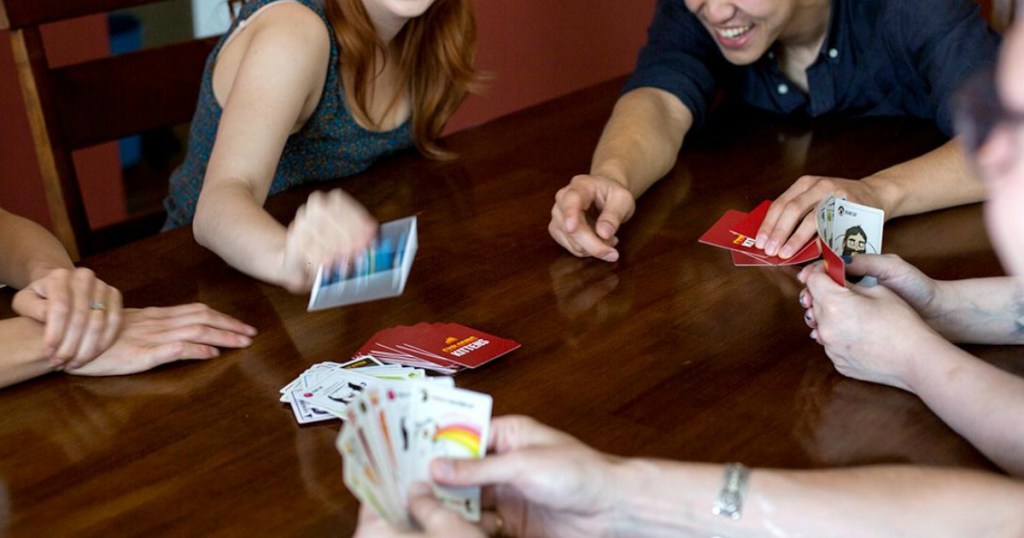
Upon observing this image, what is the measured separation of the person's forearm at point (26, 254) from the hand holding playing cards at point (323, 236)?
394mm

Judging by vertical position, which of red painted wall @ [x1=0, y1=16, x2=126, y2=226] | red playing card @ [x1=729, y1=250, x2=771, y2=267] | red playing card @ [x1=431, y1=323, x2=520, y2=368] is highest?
red playing card @ [x1=431, y1=323, x2=520, y2=368]

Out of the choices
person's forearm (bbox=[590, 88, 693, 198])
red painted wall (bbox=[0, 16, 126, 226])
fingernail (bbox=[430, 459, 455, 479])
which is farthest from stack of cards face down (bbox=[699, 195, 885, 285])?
red painted wall (bbox=[0, 16, 126, 226])

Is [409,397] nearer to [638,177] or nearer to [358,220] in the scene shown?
[358,220]

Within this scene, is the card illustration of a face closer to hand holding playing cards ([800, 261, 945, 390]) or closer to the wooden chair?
hand holding playing cards ([800, 261, 945, 390])

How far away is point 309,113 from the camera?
7.22 feet

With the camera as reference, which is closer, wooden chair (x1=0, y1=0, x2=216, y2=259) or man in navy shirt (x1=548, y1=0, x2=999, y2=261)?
man in navy shirt (x1=548, y1=0, x2=999, y2=261)

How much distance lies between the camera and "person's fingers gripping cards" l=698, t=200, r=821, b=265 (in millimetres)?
1752

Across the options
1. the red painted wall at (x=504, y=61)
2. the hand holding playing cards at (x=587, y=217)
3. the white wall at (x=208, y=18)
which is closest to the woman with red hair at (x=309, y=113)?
the hand holding playing cards at (x=587, y=217)

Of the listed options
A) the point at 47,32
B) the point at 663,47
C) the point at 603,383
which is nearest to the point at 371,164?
the point at 663,47

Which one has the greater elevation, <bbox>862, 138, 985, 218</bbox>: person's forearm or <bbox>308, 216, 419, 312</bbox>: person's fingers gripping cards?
<bbox>308, 216, 419, 312</bbox>: person's fingers gripping cards

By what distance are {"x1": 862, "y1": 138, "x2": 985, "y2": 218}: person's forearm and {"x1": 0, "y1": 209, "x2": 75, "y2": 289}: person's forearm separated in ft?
4.48

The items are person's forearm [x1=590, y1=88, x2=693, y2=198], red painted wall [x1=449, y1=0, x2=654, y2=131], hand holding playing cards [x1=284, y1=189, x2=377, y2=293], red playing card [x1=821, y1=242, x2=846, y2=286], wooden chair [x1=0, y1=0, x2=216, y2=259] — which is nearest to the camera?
red playing card [x1=821, y1=242, x2=846, y2=286]

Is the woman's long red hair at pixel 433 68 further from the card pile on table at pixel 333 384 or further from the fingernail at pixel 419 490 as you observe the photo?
the fingernail at pixel 419 490

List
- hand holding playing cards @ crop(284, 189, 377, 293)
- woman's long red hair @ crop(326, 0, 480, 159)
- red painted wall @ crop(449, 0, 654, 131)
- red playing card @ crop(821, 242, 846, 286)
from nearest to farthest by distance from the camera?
red playing card @ crop(821, 242, 846, 286) < hand holding playing cards @ crop(284, 189, 377, 293) < woman's long red hair @ crop(326, 0, 480, 159) < red painted wall @ crop(449, 0, 654, 131)
